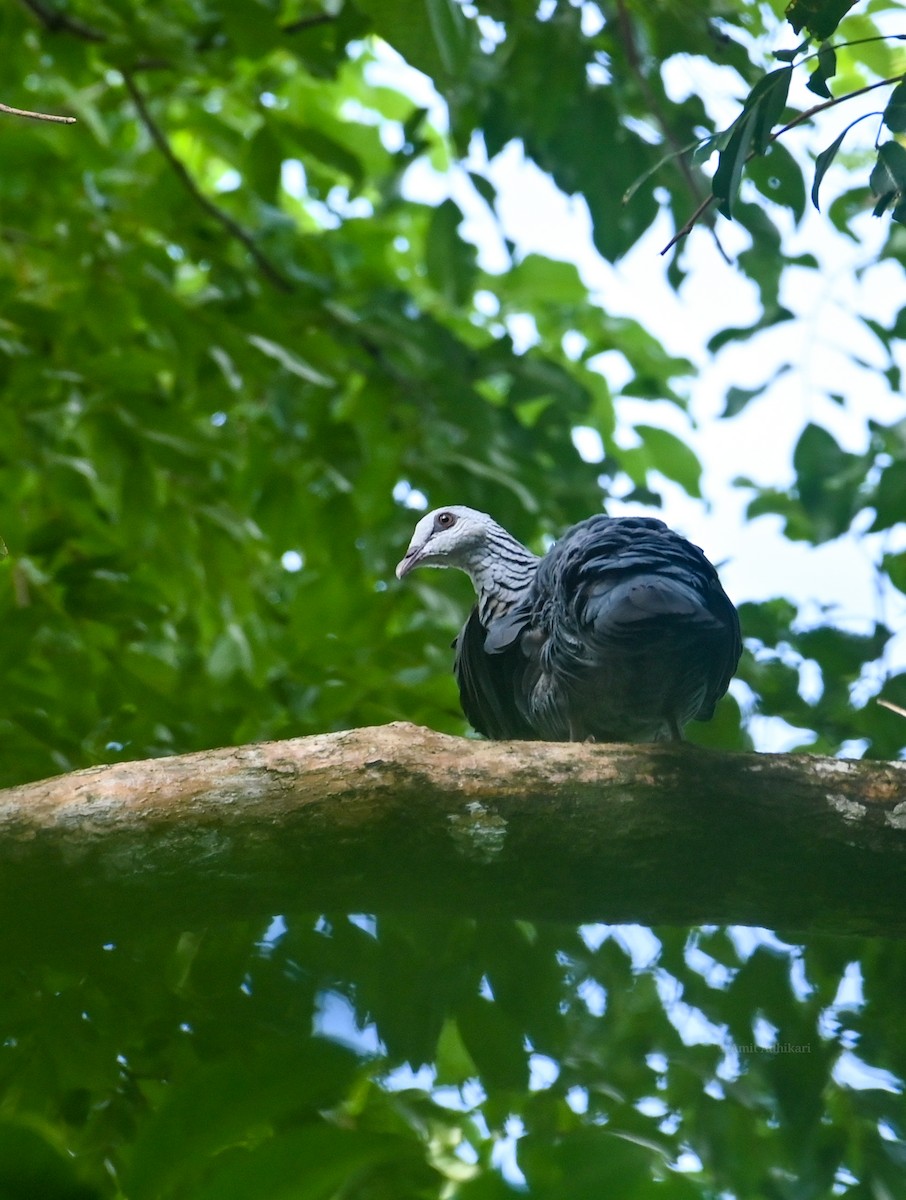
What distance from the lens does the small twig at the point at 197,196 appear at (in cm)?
402

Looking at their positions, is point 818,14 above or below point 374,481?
above

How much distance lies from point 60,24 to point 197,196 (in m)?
0.64

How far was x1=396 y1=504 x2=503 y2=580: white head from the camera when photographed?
2.60 m

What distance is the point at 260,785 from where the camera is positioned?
1.93m

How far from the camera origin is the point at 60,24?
3.92 metres

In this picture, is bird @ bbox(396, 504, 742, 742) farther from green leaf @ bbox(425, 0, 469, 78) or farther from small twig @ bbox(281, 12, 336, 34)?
small twig @ bbox(281, 12, 336, 34)

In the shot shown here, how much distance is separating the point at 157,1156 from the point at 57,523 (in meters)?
2.61

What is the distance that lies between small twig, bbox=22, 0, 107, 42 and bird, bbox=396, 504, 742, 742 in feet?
7.63

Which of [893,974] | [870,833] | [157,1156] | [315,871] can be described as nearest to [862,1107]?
[893,974]

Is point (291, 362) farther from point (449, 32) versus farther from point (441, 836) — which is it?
point (441, 836)

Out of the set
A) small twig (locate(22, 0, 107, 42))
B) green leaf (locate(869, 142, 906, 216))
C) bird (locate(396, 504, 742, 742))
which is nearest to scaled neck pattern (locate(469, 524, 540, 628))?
bird (locate(396, 504, 742, 742))

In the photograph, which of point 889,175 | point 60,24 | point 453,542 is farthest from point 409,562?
point 60,24

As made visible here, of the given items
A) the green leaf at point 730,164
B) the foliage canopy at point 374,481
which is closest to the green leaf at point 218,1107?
the foliage canopy at point 374,481

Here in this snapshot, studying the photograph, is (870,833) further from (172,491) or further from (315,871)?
(172,491)
